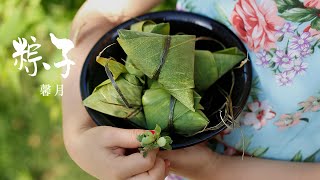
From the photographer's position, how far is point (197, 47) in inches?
30.2

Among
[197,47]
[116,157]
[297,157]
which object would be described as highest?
[197,47]

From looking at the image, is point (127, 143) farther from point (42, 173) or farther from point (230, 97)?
point (42, 173)

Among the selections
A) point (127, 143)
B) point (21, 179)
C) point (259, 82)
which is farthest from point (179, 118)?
point (21, 179)

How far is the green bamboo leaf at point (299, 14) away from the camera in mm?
689

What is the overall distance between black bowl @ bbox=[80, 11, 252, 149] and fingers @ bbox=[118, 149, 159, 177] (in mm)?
46

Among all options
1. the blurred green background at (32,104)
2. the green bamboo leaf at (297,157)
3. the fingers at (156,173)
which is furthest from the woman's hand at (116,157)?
the blurred green background at (32,104)

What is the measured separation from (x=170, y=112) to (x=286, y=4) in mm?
221

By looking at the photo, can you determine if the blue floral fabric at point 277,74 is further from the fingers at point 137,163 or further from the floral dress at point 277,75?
the fingers at point 137,163

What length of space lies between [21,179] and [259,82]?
0.98m

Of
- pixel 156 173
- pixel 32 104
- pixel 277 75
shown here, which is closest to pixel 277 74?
pixel 277 75

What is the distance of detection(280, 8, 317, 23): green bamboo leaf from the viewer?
689mm

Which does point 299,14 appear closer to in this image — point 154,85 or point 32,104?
point 154,85

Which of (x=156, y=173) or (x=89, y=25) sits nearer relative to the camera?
(x=156, y=173)

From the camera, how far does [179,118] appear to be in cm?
65
